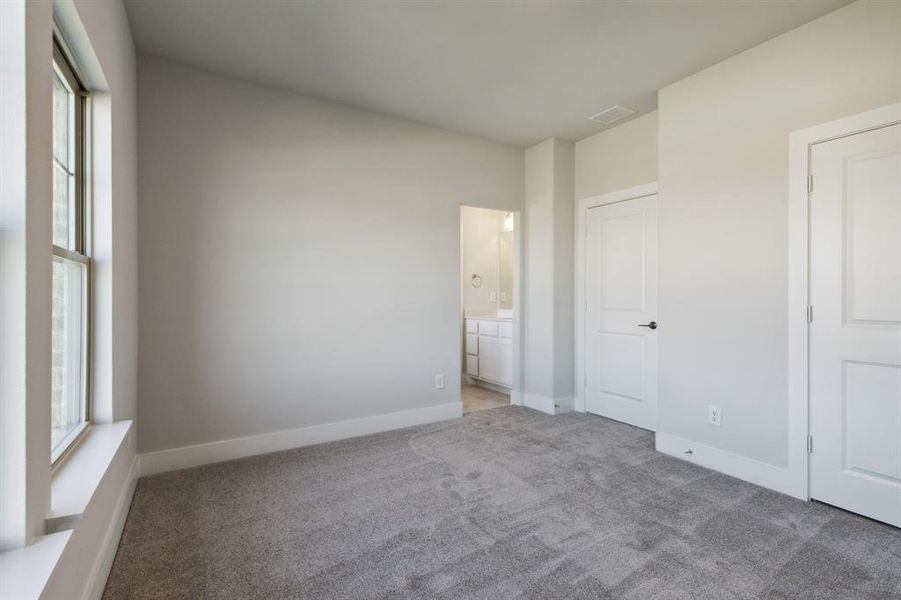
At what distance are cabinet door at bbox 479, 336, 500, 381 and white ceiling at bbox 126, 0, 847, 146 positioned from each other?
2.70 meters

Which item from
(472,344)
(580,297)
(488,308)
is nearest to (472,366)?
(472,344)

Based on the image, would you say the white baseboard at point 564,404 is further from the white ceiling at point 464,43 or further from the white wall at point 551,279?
the white ceiling at point 464,43

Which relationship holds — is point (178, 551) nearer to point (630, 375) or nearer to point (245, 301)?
point (245, 301)

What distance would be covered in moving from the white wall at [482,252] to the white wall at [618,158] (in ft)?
6.13

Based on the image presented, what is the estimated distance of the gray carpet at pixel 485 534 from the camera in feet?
5.57

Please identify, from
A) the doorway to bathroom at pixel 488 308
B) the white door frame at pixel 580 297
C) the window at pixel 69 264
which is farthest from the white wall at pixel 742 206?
the window at pixel 69 264

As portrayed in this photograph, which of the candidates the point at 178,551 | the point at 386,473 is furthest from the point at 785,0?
the point at 178,551

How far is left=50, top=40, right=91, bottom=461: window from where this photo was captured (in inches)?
65.1

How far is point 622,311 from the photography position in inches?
152

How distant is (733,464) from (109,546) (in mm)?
3361

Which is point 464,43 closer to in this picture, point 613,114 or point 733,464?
point 613,114

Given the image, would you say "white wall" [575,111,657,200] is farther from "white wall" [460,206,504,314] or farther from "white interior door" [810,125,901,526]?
"white wall" [460,206,504,314]

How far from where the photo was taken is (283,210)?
10.4ft

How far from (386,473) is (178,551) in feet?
3.81
